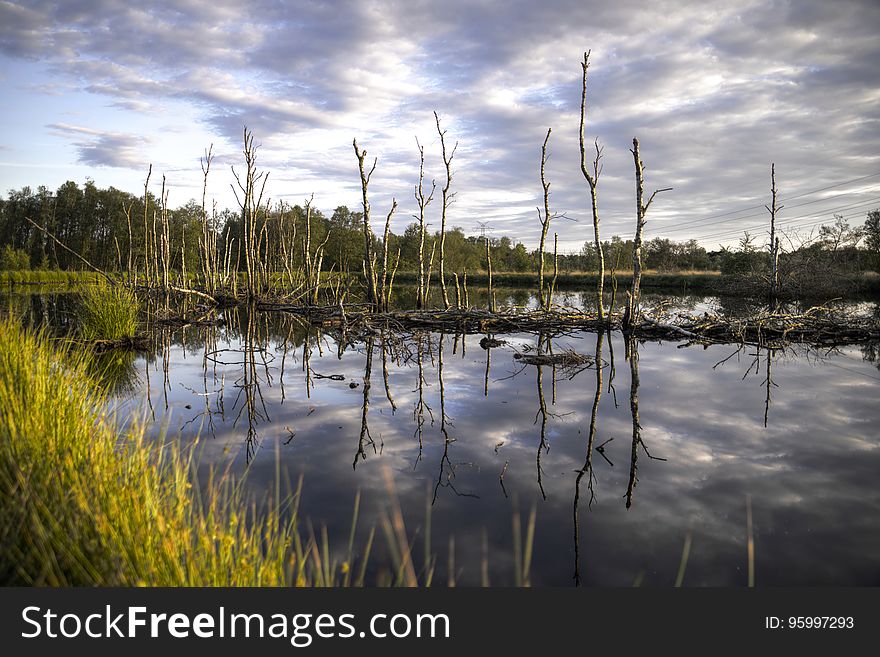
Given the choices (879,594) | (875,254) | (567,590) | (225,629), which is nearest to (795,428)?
(879,594)

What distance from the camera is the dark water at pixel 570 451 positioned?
346 centimetres

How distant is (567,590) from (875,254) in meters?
44.8

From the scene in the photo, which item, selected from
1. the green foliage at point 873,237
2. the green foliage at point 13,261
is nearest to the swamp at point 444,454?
the green foliage at point 873,237

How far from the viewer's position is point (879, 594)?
262 cm

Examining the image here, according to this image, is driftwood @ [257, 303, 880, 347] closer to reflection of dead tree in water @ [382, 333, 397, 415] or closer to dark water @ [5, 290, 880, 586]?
reflection of dead tree in water @ [382, 333, 397, 415]

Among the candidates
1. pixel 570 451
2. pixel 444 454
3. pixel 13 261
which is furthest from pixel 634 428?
pixel 13 261

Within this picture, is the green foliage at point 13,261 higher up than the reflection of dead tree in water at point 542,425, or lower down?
higher up

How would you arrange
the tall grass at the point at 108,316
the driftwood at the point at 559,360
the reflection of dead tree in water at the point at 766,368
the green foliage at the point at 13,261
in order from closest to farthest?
the reflection of dead tree in water at the point at 766,368
the driftwood at the point at 559,360
the tall grass at the point at 108,316
the green foliage at the point at 13,261

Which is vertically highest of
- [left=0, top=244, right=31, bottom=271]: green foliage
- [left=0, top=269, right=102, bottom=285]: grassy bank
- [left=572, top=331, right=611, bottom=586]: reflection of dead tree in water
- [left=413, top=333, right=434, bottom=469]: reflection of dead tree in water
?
[left=0, top=244, right=31, bottom=271]: green foliage

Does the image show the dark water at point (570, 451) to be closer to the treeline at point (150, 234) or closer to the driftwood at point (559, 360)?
the driftwood at point (559, 360)

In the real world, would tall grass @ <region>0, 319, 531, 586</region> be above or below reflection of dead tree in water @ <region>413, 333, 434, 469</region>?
above

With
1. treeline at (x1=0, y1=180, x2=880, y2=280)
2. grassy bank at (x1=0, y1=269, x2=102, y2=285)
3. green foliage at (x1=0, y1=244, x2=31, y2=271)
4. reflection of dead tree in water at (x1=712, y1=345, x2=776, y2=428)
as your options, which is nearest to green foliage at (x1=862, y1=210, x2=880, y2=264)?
treeline at (x1=0, y1=180, x2=880, y2=280)

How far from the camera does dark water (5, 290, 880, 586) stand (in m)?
3.46

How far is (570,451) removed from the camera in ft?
17.6
